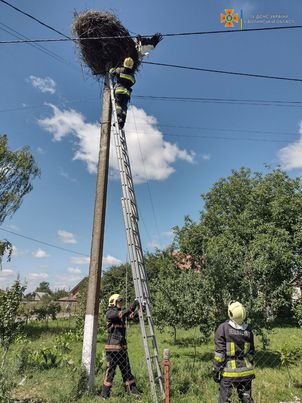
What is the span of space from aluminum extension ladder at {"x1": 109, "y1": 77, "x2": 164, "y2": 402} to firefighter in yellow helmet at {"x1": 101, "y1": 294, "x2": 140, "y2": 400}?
26cm

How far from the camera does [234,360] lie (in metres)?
4.89

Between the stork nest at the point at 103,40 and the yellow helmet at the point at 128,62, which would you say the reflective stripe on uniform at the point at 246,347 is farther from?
the stork nest at the point at 103,40

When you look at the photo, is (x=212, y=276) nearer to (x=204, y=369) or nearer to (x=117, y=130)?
(x=204, y=369)

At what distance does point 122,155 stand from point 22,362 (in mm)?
5352

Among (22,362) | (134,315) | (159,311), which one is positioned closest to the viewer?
(134,315)

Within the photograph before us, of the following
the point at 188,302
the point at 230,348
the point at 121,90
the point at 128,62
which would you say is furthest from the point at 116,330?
the point at 128,62

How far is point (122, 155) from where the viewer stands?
769cm

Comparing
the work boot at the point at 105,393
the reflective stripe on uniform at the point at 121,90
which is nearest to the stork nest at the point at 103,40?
the reflective stripe on uniform at the point at 121,90

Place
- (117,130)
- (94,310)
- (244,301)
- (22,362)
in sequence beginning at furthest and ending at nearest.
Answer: (244,301) → (22,362) → (117,130) → (94,310)

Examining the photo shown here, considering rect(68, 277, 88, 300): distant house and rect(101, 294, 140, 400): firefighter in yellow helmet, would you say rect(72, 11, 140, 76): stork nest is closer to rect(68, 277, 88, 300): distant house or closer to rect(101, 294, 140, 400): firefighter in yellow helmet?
rect(101, 294, 140, 400): firefighter in yellow helmet


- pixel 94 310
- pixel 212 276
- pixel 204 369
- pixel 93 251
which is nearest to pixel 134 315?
pixel 94 310

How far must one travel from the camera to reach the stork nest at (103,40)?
8.70 m

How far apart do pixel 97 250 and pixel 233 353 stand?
11.7 feet

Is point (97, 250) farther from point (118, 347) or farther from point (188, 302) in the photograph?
point (188, 302)
